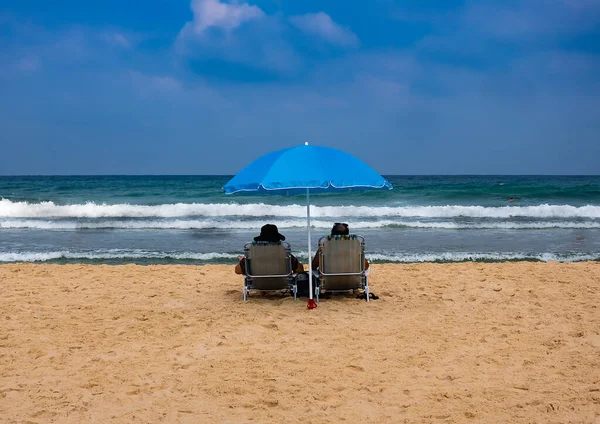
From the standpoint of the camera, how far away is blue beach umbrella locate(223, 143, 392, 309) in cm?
563

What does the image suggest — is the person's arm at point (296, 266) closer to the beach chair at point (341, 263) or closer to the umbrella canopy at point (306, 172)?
the beach chair at point (341, 263)

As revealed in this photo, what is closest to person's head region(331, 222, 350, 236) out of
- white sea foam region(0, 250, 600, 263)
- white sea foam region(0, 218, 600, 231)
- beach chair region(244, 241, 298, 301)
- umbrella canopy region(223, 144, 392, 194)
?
beach chair region(244, 241, 298, 301)

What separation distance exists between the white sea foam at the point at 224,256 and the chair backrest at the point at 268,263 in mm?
4345

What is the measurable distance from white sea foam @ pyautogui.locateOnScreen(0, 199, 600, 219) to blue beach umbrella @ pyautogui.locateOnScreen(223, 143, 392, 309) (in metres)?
16.2

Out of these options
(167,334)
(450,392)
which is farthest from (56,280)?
(450,392)

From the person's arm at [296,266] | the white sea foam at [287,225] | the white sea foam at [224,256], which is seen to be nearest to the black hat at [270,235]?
the person's arm at [296,266]

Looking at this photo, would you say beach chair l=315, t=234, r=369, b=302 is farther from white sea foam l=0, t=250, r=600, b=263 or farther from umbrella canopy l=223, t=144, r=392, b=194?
white sea foam l=0, t=250, r=600, b=263

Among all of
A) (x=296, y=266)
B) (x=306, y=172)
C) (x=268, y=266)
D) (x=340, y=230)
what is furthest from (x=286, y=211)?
(x=306, y=172)

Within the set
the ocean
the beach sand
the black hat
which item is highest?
the black hat

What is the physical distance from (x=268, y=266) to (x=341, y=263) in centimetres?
94

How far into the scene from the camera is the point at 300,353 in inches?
195

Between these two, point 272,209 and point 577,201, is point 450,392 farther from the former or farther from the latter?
point 577,201

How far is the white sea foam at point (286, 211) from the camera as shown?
2256 cm

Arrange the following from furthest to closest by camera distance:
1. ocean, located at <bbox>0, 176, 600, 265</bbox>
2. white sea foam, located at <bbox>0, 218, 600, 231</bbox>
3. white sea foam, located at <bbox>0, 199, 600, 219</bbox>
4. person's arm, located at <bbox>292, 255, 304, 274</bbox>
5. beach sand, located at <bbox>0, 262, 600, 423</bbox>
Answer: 1. white sea foam, located at <bbox>0, 199, 600, 219</bbox>
2. white sea foam, located at <bbox>0, 218, 600, 231</bbox>
3. ocean, located at <bbox>0, 176, 600, 265</bbox>
4. person's arm, located at <bbox>292, 255, 304, 274</bbox>
5. beach sand, located at <bbox>0, 262, 600, 423</bbox>
